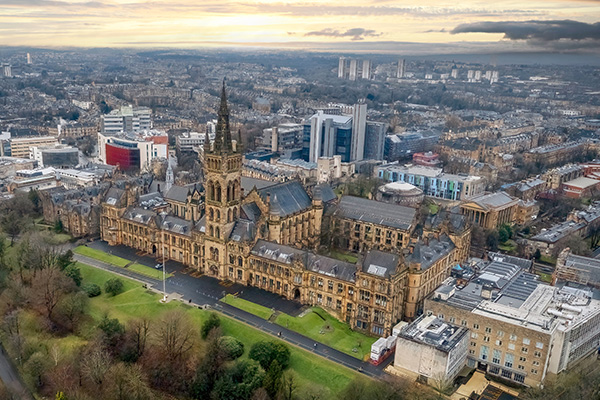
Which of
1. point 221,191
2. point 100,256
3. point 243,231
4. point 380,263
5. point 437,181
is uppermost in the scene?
point 221,191

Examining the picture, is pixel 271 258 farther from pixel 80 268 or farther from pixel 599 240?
pixel 599 240

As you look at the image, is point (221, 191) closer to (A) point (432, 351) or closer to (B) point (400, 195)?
(A) point (432, 351)

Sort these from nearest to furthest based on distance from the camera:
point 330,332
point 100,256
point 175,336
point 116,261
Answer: point 175,336, point 330,332, point 116,261, point 100,256

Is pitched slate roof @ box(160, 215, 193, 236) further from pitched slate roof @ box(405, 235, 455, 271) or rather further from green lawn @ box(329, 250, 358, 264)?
pitched slate roof @ box(405, 235, 455, 271)

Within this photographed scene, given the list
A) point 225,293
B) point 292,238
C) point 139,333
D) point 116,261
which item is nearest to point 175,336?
point 139,333

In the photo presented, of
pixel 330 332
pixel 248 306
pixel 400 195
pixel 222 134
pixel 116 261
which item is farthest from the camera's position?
pixel 400 195

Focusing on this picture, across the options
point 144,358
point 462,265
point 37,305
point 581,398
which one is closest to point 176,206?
point 37,305
